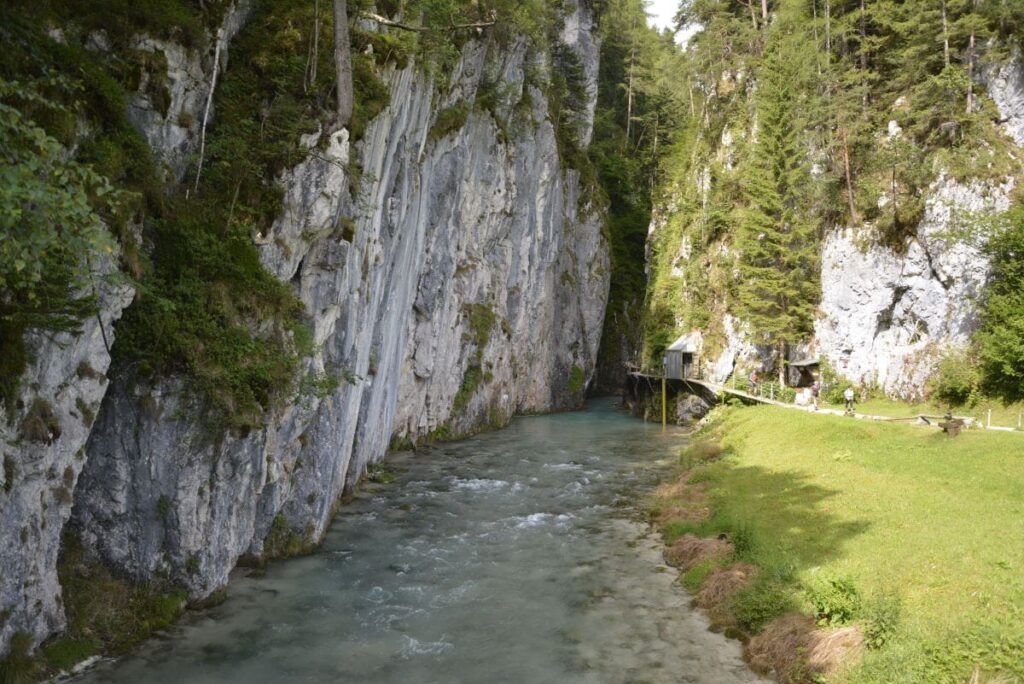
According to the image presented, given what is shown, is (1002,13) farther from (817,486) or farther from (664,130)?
(664,130)

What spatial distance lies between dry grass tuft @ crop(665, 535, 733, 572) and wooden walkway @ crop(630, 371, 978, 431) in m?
15.0

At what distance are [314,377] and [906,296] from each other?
3552cm

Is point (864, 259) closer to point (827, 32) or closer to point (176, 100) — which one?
point (827, 32)

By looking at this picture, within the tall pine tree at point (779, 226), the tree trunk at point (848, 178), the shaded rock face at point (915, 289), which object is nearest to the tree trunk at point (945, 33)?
the shaded rock face at point (915, 289)

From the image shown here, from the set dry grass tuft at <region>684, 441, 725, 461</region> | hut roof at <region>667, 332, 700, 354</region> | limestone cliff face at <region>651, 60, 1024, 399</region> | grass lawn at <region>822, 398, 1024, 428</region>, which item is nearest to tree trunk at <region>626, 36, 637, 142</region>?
hut roof at <region>667, 332, 700, 354</region>

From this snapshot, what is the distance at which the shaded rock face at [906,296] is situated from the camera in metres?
35.4

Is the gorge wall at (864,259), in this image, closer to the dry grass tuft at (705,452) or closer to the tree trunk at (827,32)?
the tree trunk at (827,32)

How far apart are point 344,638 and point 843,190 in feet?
136

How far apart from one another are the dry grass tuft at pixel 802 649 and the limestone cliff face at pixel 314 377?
33.7 ft

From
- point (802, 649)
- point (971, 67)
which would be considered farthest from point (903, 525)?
point (971, 67)

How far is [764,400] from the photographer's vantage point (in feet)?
133

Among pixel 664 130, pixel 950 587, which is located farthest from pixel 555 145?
pixel 950 587

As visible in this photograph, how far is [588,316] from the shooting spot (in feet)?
198

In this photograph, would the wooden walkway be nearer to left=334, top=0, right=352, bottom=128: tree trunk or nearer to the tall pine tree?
the tall pine tree
